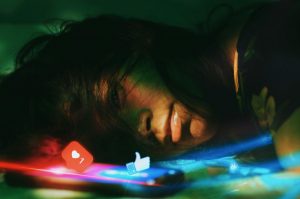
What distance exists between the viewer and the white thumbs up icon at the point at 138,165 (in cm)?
143

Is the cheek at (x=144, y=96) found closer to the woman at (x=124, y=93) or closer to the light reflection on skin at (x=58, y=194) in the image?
the woman at (x=124, y=93)

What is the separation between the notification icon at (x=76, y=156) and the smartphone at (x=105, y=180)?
0.02 metres

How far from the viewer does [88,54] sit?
4.67 feet

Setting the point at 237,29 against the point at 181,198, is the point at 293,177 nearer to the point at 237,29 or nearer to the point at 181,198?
the point at 181,198

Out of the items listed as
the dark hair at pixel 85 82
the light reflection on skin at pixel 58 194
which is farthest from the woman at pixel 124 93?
the light reflection on skin at pixel 58 194

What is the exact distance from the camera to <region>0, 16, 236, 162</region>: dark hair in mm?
1403

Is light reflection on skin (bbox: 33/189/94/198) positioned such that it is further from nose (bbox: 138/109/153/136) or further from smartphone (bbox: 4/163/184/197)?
→ nose (bbox: 138/109/153/136)

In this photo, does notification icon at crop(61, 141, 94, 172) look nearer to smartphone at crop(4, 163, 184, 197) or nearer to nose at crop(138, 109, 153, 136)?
smartphone at crop(4, 163, 184, 197)

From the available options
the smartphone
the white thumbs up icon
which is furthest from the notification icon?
the white thumbs up icon

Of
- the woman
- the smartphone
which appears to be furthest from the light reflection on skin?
the woman

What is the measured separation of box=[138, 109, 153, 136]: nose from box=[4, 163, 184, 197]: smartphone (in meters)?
0.12

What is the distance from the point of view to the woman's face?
1431 mm

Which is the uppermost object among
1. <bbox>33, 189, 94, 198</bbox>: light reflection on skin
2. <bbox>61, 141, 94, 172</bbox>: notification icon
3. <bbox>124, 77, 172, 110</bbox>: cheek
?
<bbox>124, 77, 172, 110</bbox>: cheek

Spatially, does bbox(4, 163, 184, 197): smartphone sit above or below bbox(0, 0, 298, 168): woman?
below
